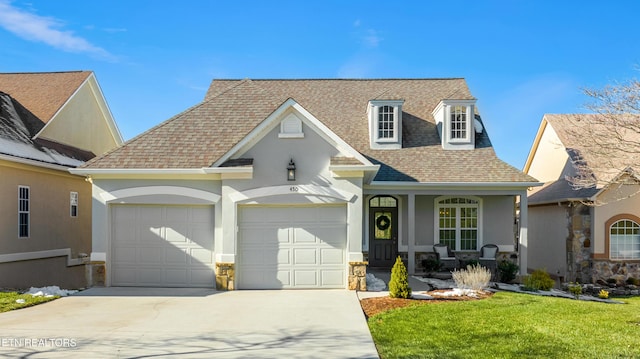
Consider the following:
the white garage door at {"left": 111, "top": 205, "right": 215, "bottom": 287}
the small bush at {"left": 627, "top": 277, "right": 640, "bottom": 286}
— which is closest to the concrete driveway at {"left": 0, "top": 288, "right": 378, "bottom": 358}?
the white garage door at {"left": 111, "top": 205, "right": 215, "bottom": 287}

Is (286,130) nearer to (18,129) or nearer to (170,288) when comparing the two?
(170,288)

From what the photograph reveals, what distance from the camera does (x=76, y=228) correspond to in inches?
698

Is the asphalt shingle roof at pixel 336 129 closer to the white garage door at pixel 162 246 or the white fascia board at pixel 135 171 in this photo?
the white fascia board at pixel 135 171

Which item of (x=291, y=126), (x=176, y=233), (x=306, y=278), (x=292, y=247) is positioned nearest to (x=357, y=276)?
(x=306, y=278)

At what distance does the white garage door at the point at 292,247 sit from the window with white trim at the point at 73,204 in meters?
8.34

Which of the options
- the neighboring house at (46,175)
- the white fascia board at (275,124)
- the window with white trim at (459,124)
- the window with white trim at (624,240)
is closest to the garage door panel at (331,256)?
the white fascia board at (275,124)

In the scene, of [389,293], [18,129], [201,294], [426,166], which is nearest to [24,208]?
[18,129]

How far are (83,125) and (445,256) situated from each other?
15.2 m

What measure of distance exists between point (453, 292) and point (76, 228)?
44.1 ft

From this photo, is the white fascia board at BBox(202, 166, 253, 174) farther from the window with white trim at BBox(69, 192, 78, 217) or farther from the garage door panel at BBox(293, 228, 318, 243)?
the window with white trim at BBox(69, 192, 78, 217)

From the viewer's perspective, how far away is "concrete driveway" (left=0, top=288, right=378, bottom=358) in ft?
23.3

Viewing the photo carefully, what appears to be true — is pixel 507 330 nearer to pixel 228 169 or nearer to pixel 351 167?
pixel 351 167

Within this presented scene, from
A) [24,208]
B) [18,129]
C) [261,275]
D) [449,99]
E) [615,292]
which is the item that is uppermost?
[449,99]

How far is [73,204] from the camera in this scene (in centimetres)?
1767
